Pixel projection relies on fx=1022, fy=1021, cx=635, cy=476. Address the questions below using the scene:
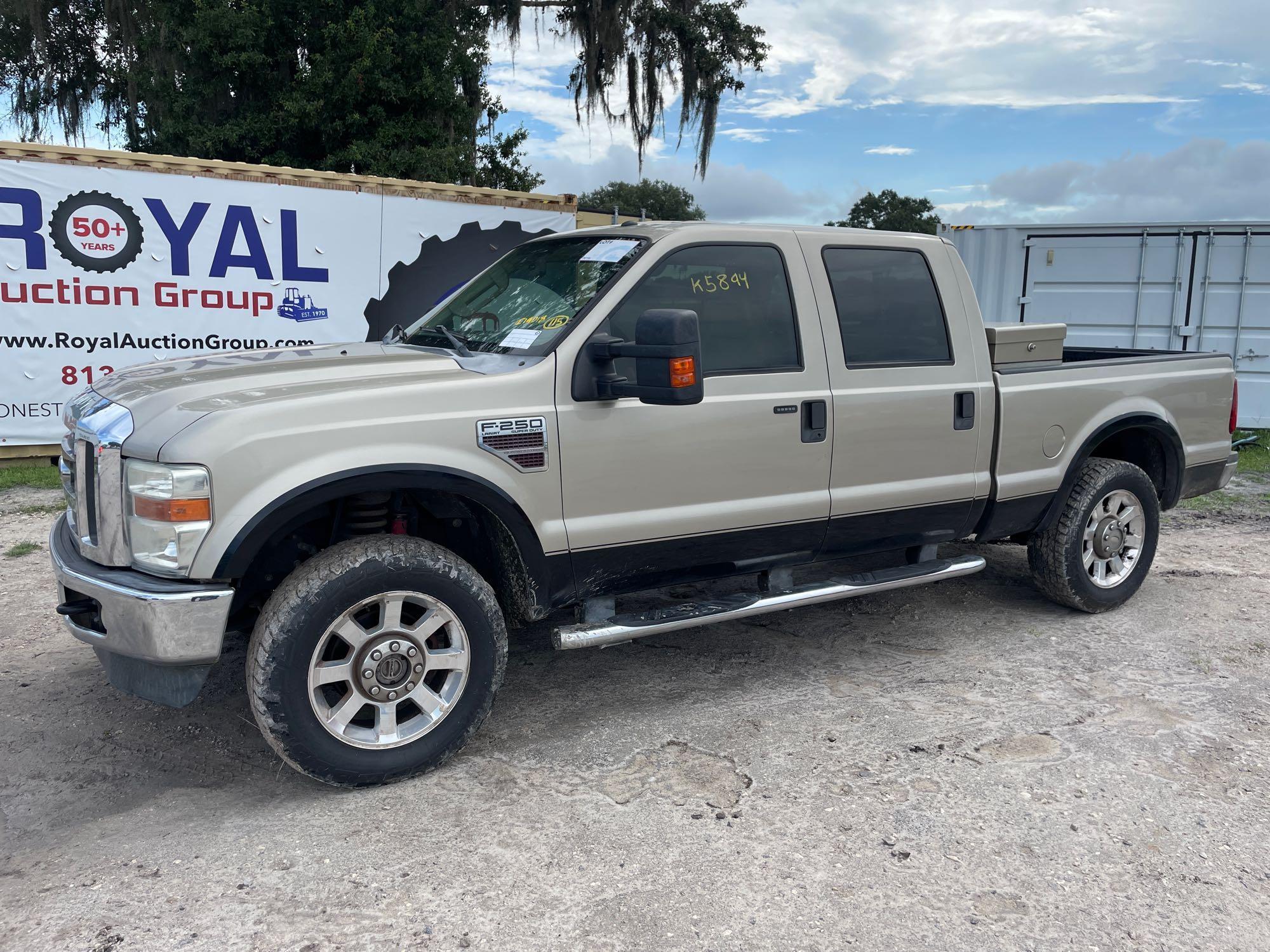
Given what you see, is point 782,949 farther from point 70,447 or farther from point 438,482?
point 70,447

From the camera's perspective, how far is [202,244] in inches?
384

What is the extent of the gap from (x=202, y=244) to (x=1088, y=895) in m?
9.35

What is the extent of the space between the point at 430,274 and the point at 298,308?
5.05ft

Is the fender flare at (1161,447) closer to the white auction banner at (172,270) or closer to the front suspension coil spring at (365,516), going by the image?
the front suspension coil spring at (365,516)

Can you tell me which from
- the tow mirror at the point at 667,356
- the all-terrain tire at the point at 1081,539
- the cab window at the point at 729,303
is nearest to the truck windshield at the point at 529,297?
the cab window at the point at 729,303

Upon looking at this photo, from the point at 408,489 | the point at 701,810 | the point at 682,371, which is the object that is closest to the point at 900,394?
the point at 682,371

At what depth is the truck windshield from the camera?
12.8 ft

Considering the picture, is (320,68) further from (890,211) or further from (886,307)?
(890,211)

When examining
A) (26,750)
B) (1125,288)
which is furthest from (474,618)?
(1125,288)

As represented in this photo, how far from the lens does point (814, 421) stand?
4242 mm

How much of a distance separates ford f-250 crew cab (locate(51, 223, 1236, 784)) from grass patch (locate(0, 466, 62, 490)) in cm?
546

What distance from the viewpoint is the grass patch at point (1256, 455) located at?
1026cm

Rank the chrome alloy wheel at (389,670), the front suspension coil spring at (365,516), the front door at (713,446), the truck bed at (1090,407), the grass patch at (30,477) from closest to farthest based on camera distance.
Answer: the chrome alloy wheel at (389,670) → the front suspension coil spring at (365,516) → the front door at (713,446) → the truck bed at (1090,407) → the grass patch at (30,477)

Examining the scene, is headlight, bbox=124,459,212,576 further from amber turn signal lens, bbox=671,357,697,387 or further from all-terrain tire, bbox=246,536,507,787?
amber turn signal lens, bbox=671,357,697,387
